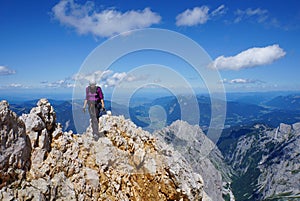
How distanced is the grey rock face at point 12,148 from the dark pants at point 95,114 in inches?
274

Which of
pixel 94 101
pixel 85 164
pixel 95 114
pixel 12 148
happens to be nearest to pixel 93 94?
pixel 94 101

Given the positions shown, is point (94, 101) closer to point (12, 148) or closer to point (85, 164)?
point (85, 164)

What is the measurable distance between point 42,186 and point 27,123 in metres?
3.79

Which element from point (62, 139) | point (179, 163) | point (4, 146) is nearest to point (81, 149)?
point (62, 139)

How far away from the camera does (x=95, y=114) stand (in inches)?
802

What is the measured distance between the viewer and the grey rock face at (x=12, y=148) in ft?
37.5

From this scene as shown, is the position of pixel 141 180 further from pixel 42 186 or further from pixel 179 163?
pixel 42 186

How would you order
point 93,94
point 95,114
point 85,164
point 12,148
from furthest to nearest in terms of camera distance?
1. point 95,114
2. point 93,94
3. point 85,164
4. point 12,148

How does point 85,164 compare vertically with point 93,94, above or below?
below

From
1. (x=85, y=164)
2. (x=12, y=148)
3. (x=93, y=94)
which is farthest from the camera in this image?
(x=93, y=94)

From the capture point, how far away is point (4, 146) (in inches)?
461

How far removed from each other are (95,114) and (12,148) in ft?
28.2

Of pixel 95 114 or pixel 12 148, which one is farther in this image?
pixel 95 114

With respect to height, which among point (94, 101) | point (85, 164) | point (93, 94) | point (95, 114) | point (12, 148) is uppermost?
point (93, 94)
